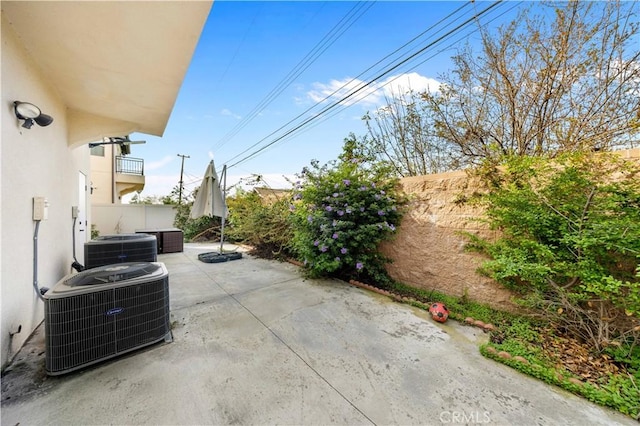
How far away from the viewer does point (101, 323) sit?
2.16 m

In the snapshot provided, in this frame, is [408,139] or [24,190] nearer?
[24,190]

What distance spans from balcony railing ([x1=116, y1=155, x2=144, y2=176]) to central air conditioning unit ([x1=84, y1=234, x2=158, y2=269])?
10.7 metres

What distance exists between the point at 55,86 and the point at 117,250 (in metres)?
2.56

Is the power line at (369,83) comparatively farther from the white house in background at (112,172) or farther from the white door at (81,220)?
the white house in background at (112,172)

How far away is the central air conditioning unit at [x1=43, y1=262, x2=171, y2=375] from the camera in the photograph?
78.7 inches

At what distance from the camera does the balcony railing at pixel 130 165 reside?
12.5 meters

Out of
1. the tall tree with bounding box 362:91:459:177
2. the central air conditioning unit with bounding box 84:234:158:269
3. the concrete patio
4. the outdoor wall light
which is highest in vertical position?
the tall tree with bounding box 362:91:459:177

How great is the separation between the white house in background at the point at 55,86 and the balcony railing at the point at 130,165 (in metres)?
10.8

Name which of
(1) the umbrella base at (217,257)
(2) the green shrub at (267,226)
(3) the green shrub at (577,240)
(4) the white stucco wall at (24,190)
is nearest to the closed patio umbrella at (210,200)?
(1) the umbrella base at (217,257)

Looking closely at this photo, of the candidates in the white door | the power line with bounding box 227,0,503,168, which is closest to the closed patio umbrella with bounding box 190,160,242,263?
the white door

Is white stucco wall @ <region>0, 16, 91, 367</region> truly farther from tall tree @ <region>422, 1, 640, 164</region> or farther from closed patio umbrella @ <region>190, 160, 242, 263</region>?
tall tree @ <region>422, 1, 640, 164</region>

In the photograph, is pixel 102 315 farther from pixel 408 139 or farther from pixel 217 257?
pixel 408 139

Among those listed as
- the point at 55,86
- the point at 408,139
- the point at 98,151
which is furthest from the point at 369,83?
the point at 98,151

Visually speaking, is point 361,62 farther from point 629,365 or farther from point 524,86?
point 629,365
